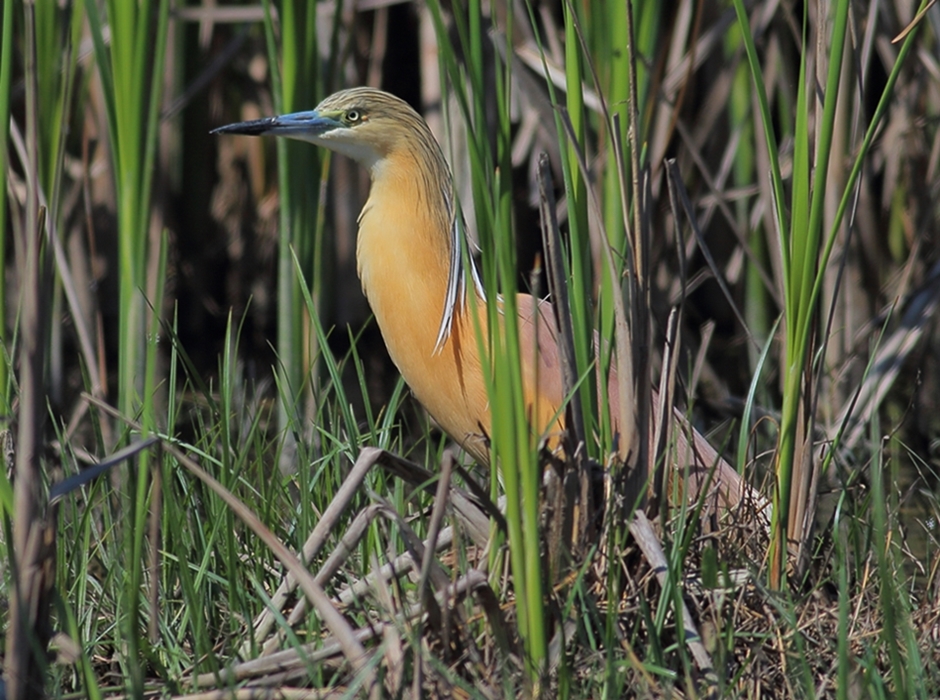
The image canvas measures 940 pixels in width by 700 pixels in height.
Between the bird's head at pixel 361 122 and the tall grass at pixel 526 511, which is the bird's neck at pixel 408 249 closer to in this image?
the bird's head at pixel 361 122

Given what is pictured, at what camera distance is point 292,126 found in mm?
2354

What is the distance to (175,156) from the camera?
4180mm

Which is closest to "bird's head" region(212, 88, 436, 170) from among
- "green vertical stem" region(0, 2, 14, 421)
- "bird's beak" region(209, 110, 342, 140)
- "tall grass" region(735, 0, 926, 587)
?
"bird's beak" region(209, 110, 342, 140)

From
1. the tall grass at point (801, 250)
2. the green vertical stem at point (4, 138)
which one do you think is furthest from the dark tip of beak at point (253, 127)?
the tall grass at point (801, 250)

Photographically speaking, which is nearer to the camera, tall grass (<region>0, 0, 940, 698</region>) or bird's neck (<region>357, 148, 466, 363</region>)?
tall grass (<region>0, 0, 940, 698</region>)

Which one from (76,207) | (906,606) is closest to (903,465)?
(906,606)

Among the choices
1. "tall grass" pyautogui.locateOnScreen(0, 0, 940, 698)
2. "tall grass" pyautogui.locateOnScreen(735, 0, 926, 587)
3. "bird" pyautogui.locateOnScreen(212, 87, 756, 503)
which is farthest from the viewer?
"bird" pyautogui.locateOnScreen(212, 87, 756, 503)

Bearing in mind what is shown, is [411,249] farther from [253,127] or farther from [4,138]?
[4,138]

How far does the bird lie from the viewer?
91.3 inches

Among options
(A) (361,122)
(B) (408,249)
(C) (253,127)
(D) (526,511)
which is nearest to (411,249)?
(B) (408,249)

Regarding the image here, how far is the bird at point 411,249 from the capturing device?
7.61 ft

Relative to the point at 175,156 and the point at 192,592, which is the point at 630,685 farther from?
the point at 175,156

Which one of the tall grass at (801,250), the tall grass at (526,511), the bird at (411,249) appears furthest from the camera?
the bird at (411,249)

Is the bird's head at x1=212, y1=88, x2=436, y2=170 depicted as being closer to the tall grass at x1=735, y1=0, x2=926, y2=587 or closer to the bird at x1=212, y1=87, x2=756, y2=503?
the bird at x1=212, y1=87, x2=756, y2=503
